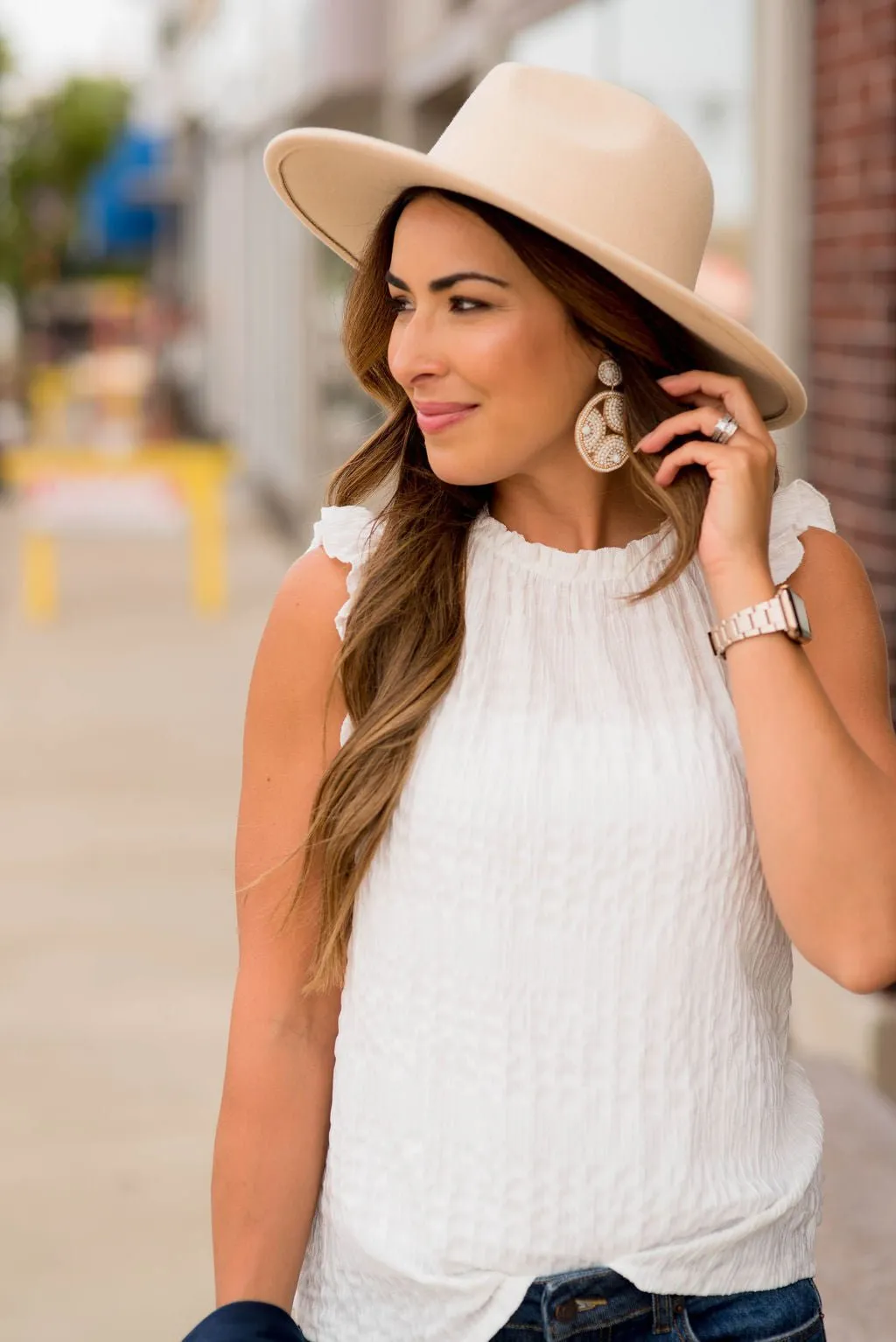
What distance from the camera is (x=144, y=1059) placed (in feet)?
15.4

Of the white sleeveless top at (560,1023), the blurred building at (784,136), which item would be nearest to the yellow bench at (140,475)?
the blurred building at (784,136)

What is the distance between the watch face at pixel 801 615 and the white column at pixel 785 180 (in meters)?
2.98

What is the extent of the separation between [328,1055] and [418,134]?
10.3 m

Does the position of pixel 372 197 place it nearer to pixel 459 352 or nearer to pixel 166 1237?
pixel 459 352

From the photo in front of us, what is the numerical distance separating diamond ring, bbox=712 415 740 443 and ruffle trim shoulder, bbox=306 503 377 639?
37 cm

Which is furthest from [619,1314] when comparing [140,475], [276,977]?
[140,475]

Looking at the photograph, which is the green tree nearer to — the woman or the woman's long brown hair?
the woman's long brown hair

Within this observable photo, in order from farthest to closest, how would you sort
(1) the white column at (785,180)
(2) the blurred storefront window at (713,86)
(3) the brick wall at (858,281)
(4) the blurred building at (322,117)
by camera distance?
1. (4) the blurred building at (322,117)
2. (2) the blurred storefront window at (713,86)
3. (1) the white column at (785,180)
4. (3) the brick wall at (858,281)

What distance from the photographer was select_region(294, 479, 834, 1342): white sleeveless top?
182 centimetres

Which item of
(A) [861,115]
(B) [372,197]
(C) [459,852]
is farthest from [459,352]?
(A) [861,115]

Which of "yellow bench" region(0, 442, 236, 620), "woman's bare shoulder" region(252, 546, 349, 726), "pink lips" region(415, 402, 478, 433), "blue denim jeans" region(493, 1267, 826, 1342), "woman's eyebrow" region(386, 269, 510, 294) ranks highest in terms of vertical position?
"woman's eyebrow" region(386, 269, 510, 294)

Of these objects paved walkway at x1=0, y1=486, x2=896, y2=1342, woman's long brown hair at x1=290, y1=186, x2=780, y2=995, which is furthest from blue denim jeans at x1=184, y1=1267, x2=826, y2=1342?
paved walkway at x1=0, y1=486, x2=896, y2=1342

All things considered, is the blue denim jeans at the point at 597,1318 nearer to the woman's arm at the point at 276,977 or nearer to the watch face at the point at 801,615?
the woman's arm at the point at 276,977

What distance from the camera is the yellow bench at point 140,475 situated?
36.6 feet
